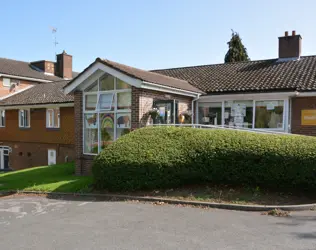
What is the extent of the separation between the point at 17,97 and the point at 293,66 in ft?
61.1

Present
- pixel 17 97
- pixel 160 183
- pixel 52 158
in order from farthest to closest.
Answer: pixel 17 97 → pixel 52 158 → pixel 160 183

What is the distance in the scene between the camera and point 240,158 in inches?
302

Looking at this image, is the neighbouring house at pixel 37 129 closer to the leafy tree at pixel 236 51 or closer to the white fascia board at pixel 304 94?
the white fascia board at pixel 304 94

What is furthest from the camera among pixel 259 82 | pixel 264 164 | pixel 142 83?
pixel 259 82

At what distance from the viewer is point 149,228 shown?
5637mm

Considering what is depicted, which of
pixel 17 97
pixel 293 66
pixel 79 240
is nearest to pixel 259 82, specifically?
pixel 293 66

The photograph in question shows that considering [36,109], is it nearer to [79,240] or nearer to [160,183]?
[160,183]

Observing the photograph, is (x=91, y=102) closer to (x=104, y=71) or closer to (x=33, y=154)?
(x=104, y=71)

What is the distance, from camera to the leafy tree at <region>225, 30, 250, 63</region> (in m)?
33.2

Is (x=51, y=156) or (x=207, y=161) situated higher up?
(x=207, y=161)

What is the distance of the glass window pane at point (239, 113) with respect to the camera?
12.6 m

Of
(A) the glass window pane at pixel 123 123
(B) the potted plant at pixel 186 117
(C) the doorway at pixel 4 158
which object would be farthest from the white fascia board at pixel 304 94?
(C) the doorway at pixel 4 158

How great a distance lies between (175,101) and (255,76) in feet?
15.6

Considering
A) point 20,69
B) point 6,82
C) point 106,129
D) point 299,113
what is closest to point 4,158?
point 6,82
